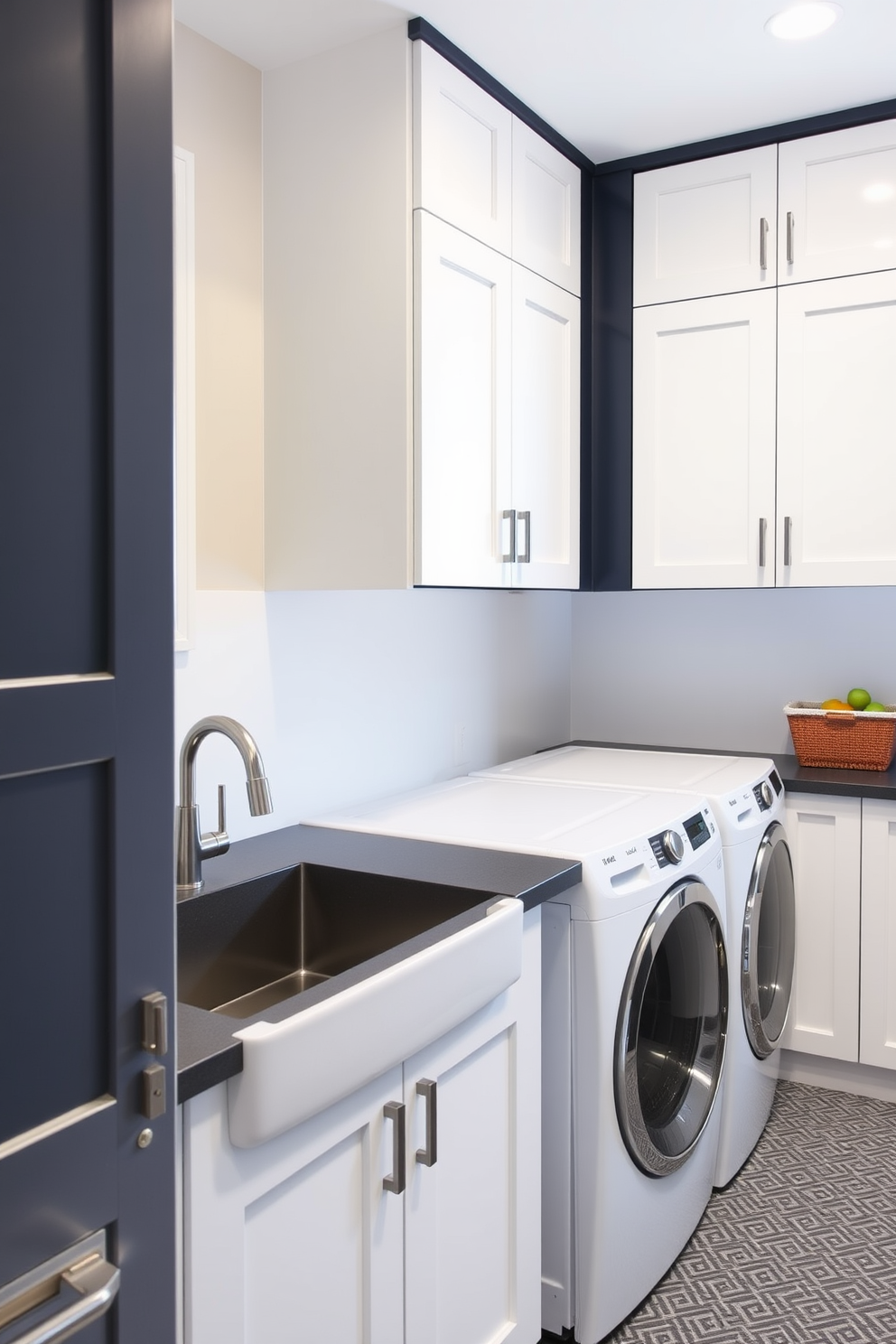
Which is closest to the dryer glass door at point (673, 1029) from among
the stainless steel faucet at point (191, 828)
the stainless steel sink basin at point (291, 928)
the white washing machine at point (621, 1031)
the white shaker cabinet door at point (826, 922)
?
the white washing machine at point (621, 1031)

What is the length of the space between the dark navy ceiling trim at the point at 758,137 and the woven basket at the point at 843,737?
4.95 ft

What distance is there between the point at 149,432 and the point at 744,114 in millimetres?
2288

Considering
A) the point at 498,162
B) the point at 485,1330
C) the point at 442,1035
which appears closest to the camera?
the point at 442,1035

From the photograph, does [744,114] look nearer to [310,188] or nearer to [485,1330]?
[310,188]

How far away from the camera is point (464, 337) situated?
2.21 m

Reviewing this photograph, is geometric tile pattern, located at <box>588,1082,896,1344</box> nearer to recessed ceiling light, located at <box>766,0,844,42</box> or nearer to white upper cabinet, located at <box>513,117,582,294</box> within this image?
white upper cabinet, located at <box>513,117,582,294</box>

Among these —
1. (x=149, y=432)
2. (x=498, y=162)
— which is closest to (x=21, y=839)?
(x=149, y=432)

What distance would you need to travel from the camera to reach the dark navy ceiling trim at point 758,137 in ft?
8.45

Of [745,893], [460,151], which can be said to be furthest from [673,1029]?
[460,151]

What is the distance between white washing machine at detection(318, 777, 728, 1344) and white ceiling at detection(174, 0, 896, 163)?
1.58 meters

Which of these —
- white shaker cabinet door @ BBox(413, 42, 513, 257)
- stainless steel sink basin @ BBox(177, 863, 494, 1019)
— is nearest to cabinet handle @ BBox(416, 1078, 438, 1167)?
stainless steel sink basin @ BBox(177, 863, 494, 1019)

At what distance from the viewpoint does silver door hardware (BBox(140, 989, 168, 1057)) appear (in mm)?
922

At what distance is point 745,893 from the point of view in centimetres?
242

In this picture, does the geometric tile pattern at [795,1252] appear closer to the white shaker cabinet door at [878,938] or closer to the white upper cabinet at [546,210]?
the white shaker cabinet door at [878,938]
